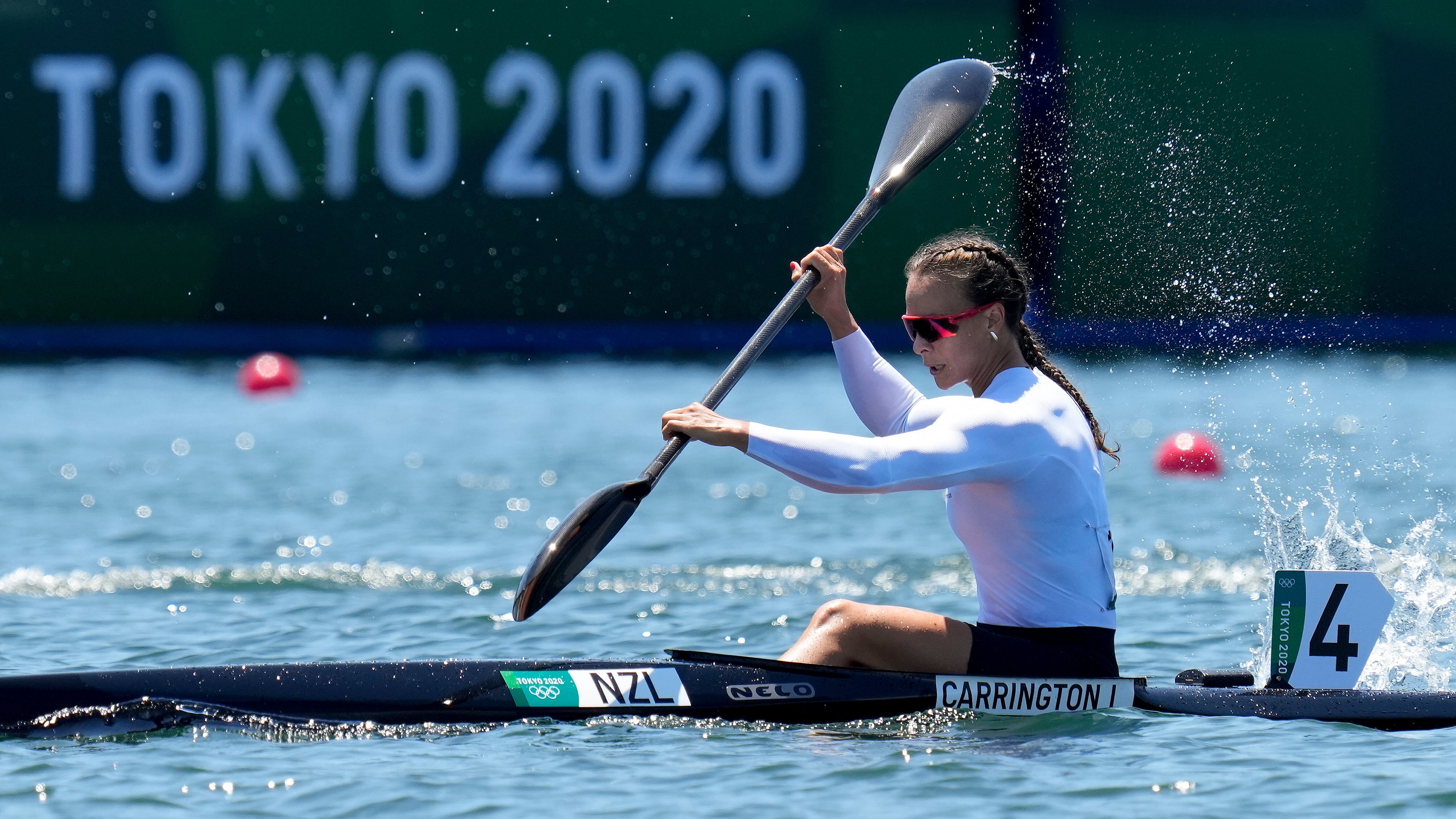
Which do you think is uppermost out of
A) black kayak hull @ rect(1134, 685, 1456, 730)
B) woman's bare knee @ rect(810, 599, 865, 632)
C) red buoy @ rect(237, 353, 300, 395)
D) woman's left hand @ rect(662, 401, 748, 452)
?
red buoy @ rect(237, 353, 300, 395)

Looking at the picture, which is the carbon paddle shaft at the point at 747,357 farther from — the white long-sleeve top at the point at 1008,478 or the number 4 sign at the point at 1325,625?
the number 4 sign at the point at 1325,625

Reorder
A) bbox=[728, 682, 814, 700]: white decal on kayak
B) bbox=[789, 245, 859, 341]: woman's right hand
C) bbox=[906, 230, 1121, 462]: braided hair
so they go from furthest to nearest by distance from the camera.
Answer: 1. bbox=[789, 245, 859, 341]: woman's right hand
2. bbox=[728, 682, 814, 700]: white decal on kayak
3. bbox=[906, 230, 1121, 462]: braided hair

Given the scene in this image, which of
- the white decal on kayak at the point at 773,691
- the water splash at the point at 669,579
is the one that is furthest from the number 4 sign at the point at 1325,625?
the water splash at the point at 669,579

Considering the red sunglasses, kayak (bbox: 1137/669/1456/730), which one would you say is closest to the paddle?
the red sunglasses

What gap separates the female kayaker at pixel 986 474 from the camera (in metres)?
4.14

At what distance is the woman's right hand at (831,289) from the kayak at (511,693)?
0.91 metres

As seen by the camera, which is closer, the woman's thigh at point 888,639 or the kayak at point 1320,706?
the woman's thigh at point 888,639

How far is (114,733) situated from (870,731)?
186 centimetres

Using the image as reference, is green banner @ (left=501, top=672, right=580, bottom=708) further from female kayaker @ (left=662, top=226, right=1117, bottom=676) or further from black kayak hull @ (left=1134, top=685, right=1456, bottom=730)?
black kayak hull @ (left=1134, top=685, right=1456, bottom=730)

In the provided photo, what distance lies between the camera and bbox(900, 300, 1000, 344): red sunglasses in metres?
4.38

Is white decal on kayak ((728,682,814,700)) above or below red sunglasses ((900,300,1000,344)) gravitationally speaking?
below

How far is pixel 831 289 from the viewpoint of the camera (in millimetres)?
4855

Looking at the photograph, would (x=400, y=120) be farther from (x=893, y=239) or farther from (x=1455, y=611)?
(x=1455, y=611)

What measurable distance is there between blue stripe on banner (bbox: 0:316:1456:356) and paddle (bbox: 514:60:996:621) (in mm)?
9995
